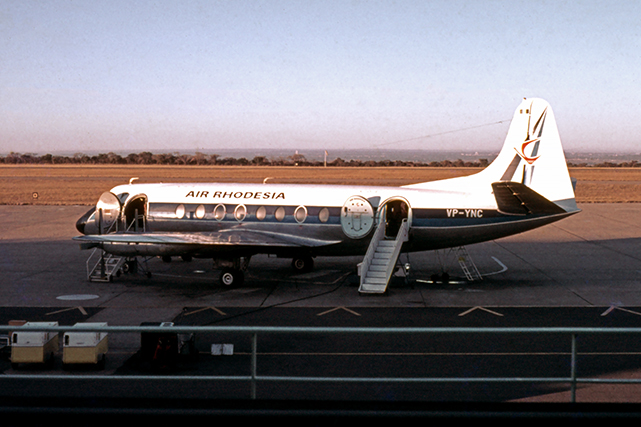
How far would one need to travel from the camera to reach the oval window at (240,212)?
28.3 meters

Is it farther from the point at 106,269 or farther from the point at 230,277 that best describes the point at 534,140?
the point at 106,269

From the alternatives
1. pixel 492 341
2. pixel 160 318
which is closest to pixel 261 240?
pixel 160 318

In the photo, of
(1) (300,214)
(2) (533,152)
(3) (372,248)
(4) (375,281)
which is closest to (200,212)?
(1) (300,214)

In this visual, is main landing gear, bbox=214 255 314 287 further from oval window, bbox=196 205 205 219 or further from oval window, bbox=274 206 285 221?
oval window, bbox=196 205 205 219

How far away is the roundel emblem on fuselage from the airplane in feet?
0.15

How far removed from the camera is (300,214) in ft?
91.4

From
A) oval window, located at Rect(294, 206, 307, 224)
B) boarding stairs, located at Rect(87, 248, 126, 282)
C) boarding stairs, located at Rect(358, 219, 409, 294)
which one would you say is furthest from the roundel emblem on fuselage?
boarding stairs, located at Rect(87, 248, 126, 282)

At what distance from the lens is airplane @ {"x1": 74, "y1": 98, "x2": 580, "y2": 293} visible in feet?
85.6

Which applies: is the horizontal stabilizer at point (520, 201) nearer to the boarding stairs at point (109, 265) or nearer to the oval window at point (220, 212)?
the oval window at point (220, 212)

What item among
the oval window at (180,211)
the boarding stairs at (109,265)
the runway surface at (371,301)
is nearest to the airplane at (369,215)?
the oval window at (180,211)

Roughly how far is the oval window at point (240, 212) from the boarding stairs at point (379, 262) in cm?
626

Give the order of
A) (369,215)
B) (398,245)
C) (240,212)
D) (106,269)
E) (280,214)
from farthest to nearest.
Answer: (240,212) → (106,269) → (280,214) → (369,215) → (398,245)

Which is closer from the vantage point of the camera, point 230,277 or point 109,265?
point 230,277

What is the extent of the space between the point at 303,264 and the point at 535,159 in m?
12.3
